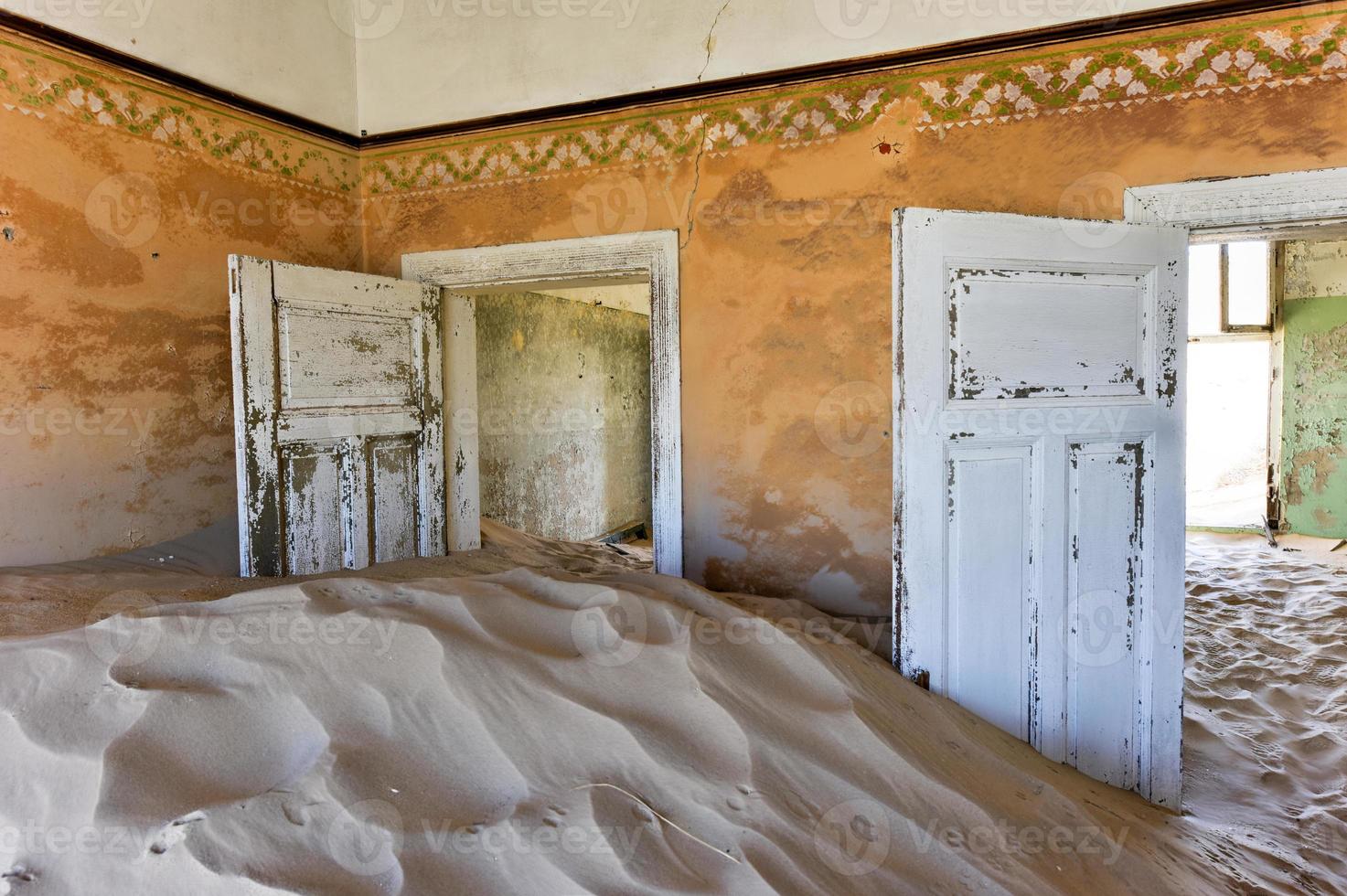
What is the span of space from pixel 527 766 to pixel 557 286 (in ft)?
10.8

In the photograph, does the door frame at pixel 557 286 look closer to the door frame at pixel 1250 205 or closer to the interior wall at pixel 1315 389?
the door frame at pixel 1250 205

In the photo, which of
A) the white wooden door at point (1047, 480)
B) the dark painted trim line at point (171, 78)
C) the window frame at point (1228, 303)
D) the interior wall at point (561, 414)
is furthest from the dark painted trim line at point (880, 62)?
the window frame at point (1228, 303)

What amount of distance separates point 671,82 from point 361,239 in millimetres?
2074

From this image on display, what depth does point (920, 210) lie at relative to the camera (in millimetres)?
2420

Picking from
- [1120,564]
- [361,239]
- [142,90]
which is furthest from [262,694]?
[361,239]

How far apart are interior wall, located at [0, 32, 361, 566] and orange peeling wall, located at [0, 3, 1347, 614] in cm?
1

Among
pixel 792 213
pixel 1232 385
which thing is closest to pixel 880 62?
pixel 792 213

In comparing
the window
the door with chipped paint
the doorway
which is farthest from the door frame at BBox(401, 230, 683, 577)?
the window

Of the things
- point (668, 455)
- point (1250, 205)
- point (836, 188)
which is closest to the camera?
point (1250, 205)

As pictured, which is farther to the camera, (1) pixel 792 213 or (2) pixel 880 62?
(1) pixel 792 213

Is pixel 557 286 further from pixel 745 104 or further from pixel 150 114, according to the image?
pixel 150 114

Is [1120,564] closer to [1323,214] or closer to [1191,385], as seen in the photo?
[1323,214]

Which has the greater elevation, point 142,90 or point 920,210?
point 142,90

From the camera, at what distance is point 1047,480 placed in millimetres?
2535
